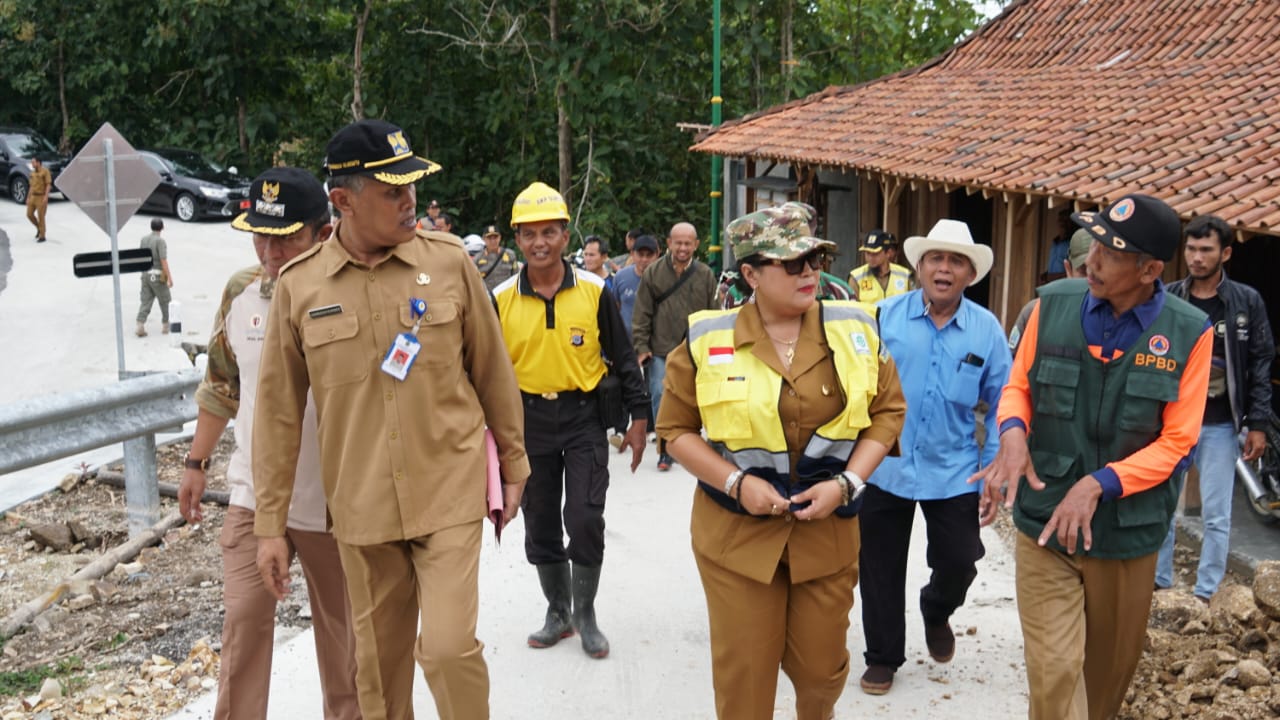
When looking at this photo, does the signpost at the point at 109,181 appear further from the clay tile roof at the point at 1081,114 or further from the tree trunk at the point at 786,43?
the tree trunk at the point at 786,43

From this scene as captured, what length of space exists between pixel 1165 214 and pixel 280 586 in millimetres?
2954

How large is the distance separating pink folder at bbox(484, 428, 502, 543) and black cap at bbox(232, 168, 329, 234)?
101 centimetres

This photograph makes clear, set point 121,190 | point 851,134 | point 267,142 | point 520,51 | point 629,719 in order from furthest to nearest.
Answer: point 267,142
point 520,51
point 851,134
point 121,190
point 629,719

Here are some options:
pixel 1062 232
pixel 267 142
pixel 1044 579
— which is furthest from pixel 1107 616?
pixel 267 142

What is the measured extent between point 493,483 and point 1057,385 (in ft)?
5.95

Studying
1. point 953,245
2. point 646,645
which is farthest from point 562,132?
point 953,245

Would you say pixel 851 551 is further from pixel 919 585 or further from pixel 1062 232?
pixel 1062 232

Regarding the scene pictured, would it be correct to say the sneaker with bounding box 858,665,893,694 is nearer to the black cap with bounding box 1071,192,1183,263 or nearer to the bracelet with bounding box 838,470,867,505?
the bracelet with bounding box 838,470,867,505

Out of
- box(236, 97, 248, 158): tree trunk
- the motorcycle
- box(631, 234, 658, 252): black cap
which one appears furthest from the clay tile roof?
box(236, 97, 248, 158): tree trunk

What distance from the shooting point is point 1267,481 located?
798 cm

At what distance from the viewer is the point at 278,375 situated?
3832 millimetres

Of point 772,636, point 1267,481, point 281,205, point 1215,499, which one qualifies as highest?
point 281,205

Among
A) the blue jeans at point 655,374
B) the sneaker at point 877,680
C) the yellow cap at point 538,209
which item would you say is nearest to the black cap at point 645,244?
the blue jeans at point 655,374

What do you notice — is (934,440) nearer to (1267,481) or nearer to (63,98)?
(1267,481)
